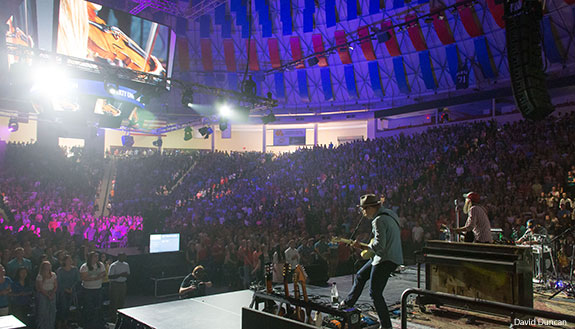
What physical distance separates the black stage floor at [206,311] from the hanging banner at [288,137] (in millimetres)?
29655

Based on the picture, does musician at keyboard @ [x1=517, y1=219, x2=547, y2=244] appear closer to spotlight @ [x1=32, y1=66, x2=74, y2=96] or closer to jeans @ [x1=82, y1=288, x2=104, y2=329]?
jeans @ [x1=82, y1=288, x2=104, y2=329]


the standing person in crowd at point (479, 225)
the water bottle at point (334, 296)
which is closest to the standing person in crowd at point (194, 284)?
the water bottle at point (334, 296)

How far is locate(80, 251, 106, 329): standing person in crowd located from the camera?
8664mm

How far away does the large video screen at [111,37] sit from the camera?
15828 mm

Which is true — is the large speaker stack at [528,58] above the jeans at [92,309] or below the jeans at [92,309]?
above

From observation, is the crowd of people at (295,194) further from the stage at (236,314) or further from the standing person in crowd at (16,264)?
the stage at (236,314)

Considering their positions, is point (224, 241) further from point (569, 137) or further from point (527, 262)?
point (569, 137)

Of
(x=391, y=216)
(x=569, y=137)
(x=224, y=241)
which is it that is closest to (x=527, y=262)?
(x=391, y=216)

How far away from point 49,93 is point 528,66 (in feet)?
60.2

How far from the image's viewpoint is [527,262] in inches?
215

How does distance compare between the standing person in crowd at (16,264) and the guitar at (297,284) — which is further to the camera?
the standing person in crowd at (16,264)

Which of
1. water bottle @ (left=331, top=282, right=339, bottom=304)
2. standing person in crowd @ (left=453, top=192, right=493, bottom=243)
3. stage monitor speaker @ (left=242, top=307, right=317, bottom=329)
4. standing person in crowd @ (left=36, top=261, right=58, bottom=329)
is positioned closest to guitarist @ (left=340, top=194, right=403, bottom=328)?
water bottle @ (left=331, top=282, right=339, bottom=304)

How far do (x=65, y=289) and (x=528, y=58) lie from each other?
10.1 m

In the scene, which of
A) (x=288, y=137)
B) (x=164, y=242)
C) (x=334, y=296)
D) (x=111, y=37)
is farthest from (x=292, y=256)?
(x=288, y=137)
